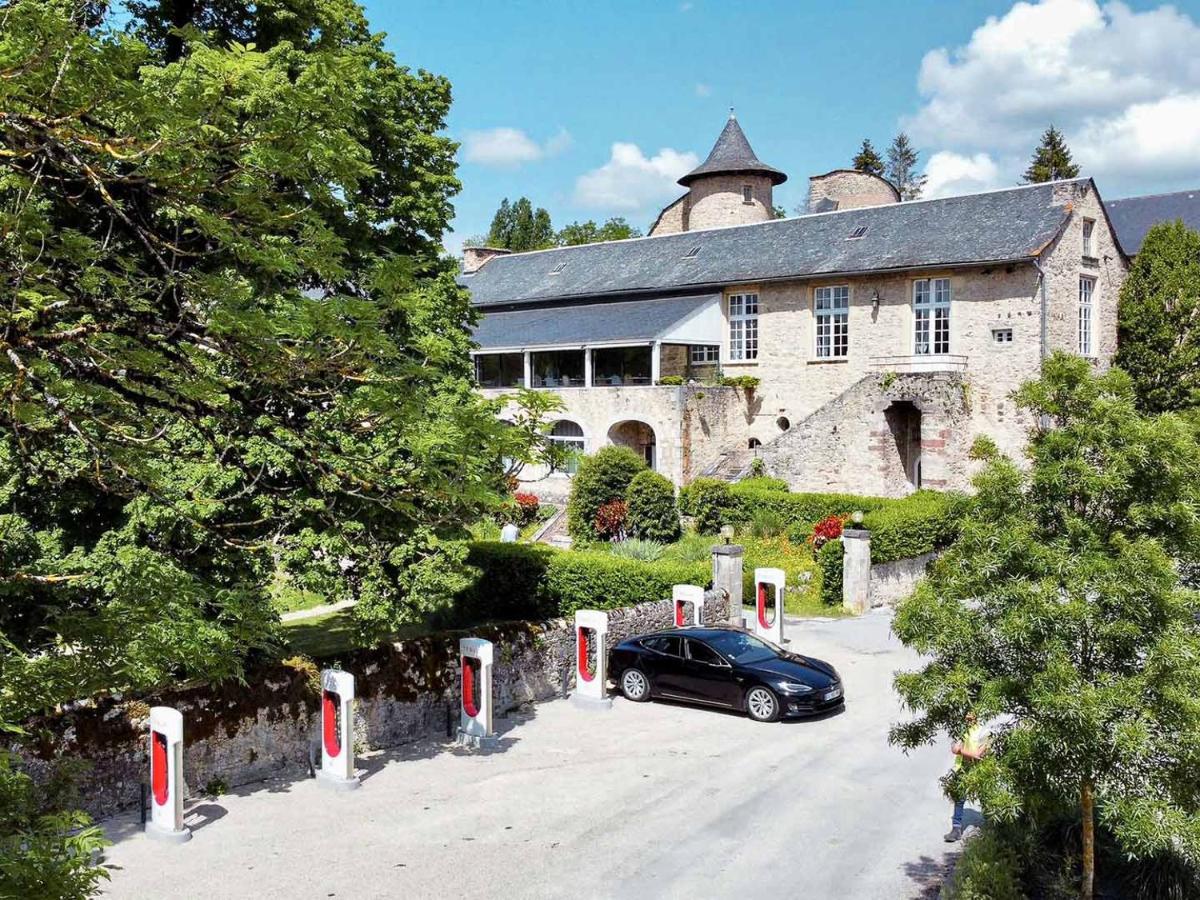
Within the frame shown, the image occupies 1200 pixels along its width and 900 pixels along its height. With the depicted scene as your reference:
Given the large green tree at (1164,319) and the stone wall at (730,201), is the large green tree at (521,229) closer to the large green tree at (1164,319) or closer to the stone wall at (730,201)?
the stone wall at (730,201)

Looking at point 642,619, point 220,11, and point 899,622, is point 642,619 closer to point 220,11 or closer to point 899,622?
point 899,622

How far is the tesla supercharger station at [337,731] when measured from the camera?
12508 millimetres

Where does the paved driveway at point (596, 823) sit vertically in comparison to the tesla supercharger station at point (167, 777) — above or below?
below

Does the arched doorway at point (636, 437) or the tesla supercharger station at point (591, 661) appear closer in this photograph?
the tesla supercharger station at point (591, 661)

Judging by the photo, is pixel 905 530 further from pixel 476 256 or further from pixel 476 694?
pixel 476 256

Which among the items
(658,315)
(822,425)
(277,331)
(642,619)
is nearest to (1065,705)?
(277,331)

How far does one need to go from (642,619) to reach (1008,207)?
845 inches

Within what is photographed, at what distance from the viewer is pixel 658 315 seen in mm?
36875

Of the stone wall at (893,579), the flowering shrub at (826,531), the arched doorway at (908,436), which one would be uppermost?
the arched doorway at (908,436)

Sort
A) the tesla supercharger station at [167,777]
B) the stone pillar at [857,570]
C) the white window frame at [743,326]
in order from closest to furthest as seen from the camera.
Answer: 1. the tesla supercharger station at [167,777]
2. the stone pillar at [857,570]
3. the white window frame at [743,326]

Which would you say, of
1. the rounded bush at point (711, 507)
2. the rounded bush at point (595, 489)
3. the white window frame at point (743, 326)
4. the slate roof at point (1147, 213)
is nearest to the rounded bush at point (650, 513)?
the rounded bush at point (595, 489)

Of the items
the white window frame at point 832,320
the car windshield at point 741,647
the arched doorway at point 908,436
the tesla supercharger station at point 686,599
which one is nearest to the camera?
the car windshield at point 741,647

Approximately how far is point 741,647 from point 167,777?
27.6 feet

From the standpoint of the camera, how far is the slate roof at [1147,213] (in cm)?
4034
